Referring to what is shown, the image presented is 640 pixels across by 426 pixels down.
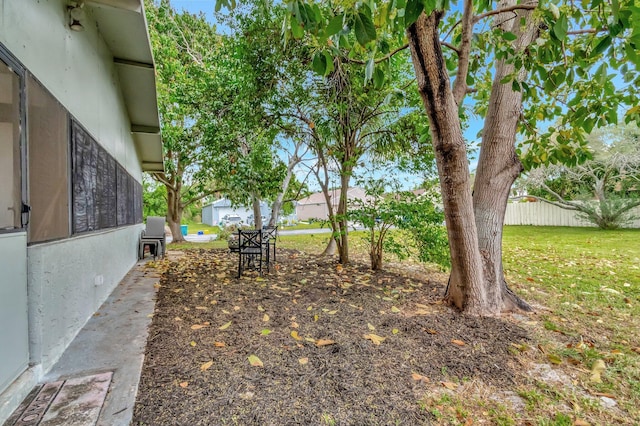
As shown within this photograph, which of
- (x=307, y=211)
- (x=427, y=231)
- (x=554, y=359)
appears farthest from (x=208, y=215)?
(x=554, y=359)

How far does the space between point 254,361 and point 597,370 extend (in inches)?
98.9

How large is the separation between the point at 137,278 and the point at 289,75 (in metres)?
4.65

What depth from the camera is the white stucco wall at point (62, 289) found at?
7.07 ft

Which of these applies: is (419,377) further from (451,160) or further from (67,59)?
(67,59)

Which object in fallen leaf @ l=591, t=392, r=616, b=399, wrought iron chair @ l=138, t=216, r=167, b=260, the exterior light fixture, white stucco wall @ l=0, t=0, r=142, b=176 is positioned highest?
the exterior light fixture

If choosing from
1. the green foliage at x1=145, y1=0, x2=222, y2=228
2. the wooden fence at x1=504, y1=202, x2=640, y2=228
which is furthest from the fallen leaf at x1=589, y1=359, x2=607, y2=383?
the wooden fence at x1=504, y1=202, x2=640, y2=228

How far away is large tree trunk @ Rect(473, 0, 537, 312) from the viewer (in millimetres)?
3562

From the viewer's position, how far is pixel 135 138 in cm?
785

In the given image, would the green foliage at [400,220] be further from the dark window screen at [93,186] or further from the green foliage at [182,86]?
the green foliage at [182,86]

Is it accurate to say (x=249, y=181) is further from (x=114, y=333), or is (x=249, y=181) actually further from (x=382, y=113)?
(x=114, y=333)

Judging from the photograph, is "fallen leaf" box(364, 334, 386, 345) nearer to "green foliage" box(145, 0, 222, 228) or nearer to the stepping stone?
the stepping stone

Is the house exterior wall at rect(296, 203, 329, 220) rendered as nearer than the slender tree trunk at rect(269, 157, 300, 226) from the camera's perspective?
No

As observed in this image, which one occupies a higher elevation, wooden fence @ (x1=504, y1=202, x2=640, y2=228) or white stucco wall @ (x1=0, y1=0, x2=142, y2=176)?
white stucco wall @ (x1=0, y1=0, x2=142, y2=176)

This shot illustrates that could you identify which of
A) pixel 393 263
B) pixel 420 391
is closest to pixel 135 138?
pixel 393 263
